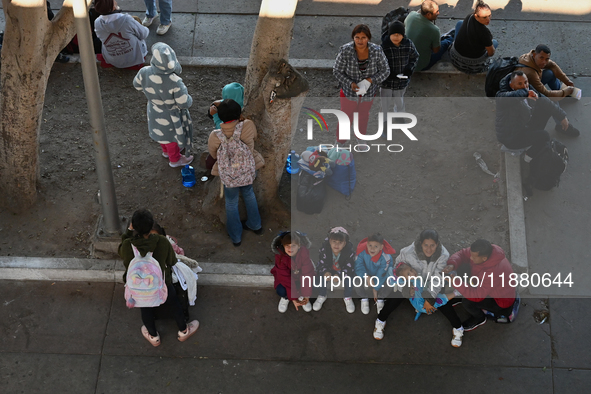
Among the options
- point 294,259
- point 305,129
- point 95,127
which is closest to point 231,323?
point 294,259

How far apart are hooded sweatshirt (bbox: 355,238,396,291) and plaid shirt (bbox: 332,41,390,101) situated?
2.14m

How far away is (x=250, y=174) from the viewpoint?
6105 mm

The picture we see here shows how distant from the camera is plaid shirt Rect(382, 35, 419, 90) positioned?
7367 mm

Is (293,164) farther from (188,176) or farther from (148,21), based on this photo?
(148,21)

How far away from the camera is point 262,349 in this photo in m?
5.90

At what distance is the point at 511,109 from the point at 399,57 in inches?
57.6

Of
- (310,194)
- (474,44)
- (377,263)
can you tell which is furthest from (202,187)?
(474,44)

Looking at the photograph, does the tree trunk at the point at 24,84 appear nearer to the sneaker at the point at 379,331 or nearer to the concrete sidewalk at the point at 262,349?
the concrete sidewalk at the point at 262,349

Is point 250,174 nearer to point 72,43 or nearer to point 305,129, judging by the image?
point 305,129

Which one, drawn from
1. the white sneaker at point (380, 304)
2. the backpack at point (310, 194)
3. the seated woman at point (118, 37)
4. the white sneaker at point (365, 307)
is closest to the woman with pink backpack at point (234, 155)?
the backpack at point (310, 194)

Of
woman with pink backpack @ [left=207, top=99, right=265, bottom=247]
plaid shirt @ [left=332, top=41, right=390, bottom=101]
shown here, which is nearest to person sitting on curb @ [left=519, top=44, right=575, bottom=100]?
plaid shirt @ [left=332, top=41, right=390, bottom=101]

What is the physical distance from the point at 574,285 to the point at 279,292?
3.15 metres

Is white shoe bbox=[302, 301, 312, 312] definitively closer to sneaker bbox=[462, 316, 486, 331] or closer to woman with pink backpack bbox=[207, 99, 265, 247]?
woman with pink backpack bbox=[207, 99, 265, 247]

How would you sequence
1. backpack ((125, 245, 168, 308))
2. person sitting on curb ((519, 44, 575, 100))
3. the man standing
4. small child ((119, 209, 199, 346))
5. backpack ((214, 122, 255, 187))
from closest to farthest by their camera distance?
small child ((119, 209, 199, 346)) < backpack ((125, 245, 168, 308)) < backpack ((214, 122, 255, 187)) < person sitting on curb ((519, 44, 575, 100)) < the man standing
